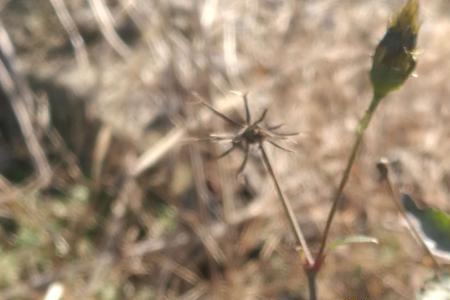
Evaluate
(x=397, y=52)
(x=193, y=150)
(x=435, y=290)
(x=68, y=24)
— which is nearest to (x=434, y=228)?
(x=435, y=290)

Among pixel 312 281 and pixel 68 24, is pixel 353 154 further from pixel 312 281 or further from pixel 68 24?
pixel 68 24

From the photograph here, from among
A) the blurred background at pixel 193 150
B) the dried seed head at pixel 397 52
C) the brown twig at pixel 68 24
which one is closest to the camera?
the dried seed head at pixel 397 52

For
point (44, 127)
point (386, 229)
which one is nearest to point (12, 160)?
point (44, 127)

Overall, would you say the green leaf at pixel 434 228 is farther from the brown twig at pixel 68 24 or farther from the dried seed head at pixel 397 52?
the brown twig at pixel 68 24

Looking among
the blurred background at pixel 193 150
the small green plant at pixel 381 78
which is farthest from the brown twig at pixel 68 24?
the small green plant at pixel 381 78

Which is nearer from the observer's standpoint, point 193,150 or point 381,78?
point 381,78

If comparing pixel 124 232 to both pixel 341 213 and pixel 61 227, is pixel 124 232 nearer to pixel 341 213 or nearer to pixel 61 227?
pixel 61 227

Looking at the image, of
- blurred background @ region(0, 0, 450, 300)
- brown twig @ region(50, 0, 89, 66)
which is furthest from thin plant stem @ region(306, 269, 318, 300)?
brown twig @ region(50, 0, 89, 66)
